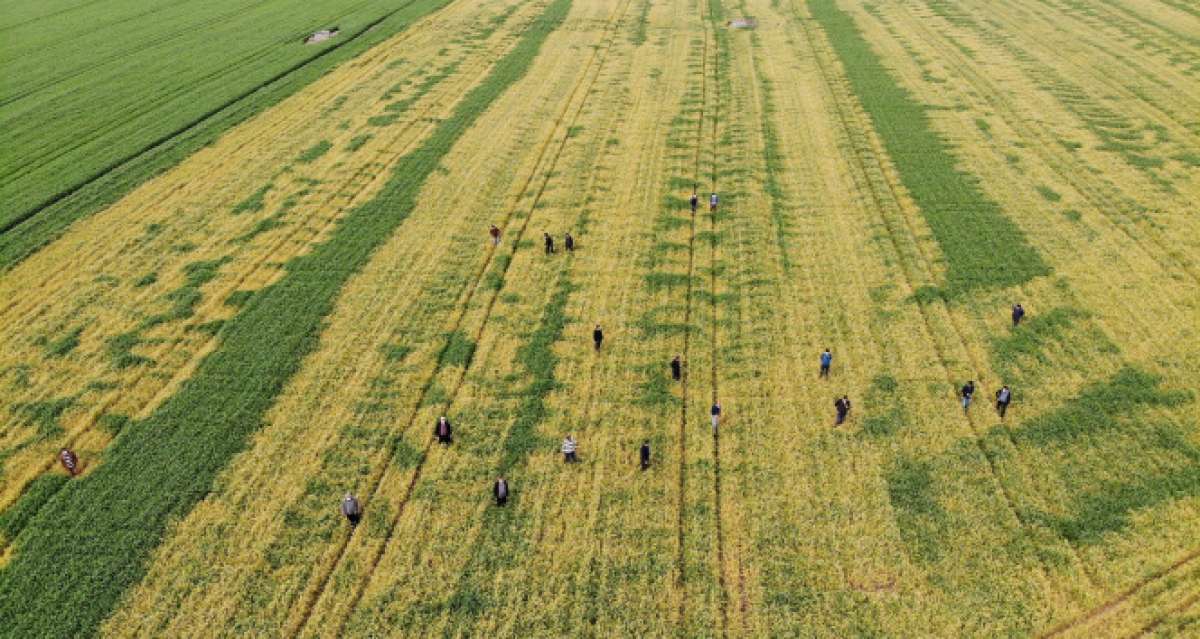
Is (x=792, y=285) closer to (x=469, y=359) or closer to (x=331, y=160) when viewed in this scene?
(x=469, y=359)

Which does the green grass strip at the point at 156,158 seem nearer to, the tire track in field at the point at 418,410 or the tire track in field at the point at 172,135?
the tire track in field at the point at 172,135

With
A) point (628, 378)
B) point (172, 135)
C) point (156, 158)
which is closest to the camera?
point (628, 378)

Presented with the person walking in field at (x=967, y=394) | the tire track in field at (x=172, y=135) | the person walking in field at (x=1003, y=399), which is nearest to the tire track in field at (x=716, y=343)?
the person walking in field at (x=967, y=394)

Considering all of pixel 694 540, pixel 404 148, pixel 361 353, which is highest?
pixel 404 148

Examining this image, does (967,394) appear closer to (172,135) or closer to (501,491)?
(501,491)

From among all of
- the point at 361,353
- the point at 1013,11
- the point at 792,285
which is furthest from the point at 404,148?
the point at 1013,11

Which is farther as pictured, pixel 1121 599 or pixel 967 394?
pixel 967 394

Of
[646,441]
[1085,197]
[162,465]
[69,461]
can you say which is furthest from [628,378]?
[1085,197]

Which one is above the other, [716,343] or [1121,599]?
[716,343]
